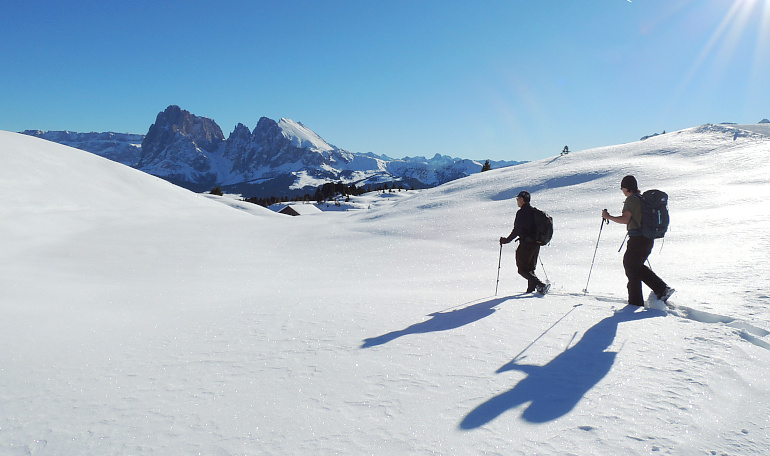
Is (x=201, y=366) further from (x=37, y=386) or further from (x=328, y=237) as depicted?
(x=328, y=237)

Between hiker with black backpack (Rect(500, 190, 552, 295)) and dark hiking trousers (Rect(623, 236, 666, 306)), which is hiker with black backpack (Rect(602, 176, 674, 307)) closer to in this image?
dark hiking trousers (Rect(623, 236, 666, 306))

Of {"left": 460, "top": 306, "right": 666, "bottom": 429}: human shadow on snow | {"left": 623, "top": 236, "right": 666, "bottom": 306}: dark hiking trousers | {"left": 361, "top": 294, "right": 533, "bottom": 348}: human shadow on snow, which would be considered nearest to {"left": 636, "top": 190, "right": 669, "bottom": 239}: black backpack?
{"left": 623, "top": 236, "right": 666, "bottom": 306}: dark hiking trousers

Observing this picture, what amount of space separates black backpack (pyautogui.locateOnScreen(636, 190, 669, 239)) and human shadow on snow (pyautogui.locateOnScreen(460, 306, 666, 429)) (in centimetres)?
236

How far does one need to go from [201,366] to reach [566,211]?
22631 millimetres

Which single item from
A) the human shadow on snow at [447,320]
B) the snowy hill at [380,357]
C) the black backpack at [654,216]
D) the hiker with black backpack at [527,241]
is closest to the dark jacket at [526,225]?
the hiker with black backpack at [527,241]

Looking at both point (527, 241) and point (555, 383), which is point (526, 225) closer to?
point (527, 241)

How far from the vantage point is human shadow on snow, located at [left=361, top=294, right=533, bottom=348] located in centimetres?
498

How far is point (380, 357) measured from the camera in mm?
4297

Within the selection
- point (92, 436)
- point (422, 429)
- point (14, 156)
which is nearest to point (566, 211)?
point (422, 429)

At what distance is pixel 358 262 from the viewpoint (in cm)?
1472

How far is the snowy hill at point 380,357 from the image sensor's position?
2861mm

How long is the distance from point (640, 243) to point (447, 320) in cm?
365

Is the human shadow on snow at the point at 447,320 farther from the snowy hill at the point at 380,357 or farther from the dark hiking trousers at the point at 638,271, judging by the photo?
the dark hiking trousers at the point at 638,271

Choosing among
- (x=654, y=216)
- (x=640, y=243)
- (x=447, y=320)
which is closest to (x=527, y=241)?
(x=640, y=243)
